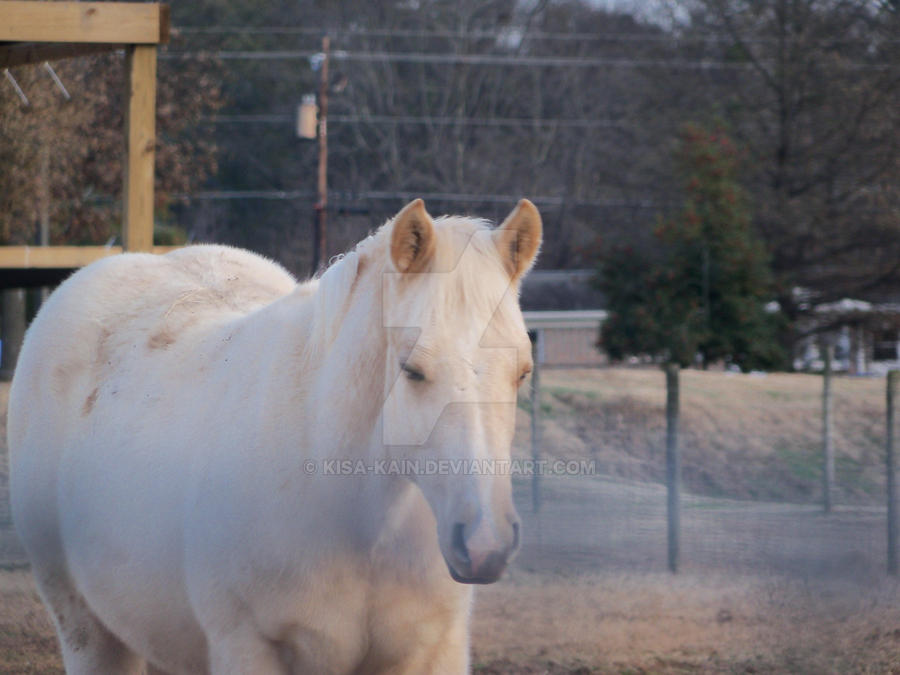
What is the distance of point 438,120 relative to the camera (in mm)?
26000

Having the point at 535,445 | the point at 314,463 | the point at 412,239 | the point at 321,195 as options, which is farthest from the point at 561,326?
the point at 412,239

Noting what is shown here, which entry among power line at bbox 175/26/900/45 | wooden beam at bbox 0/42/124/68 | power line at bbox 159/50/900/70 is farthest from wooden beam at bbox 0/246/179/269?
power line at bbox 175/26/900/45

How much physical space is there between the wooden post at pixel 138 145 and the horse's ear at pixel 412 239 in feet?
12.9

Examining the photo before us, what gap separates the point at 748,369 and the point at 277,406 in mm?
12959

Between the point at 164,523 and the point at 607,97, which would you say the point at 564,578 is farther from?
the point at 607,97

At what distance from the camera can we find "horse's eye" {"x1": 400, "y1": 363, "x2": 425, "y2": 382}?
6.30 ft

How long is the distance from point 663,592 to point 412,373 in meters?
4.27

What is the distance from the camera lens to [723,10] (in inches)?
748

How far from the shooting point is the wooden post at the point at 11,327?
10.8m

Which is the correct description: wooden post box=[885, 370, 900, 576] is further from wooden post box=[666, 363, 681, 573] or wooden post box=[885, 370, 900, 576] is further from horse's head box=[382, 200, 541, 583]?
horse's head box=[382, 200, 541, 583]

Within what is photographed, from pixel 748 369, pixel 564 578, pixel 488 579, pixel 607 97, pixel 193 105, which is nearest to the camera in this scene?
pixel 488 579

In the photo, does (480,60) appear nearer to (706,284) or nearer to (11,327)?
(706,284)

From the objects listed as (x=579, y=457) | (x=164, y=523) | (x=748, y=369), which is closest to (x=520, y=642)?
(x=164, y=523)

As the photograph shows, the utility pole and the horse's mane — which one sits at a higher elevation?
the utility pole
